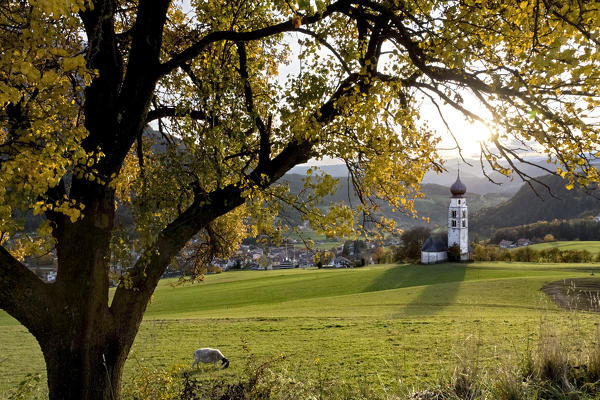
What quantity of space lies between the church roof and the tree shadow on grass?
63.4 feet

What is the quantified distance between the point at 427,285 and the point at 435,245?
4196cm

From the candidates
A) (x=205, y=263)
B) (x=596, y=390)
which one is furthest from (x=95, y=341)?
(x=596, y=390)

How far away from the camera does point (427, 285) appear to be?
3394 centimetres

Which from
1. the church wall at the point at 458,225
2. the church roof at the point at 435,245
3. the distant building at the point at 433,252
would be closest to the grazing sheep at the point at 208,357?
the distant building at the point at 433,252

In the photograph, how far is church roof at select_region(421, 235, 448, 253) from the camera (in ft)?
237

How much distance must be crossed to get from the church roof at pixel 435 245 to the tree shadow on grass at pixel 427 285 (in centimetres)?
1931

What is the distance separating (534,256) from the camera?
222 feet

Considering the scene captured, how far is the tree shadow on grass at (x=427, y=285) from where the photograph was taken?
69.4 ft

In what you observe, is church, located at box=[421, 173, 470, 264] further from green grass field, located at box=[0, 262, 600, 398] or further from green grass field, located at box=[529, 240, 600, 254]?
green grass field, located at box=[0, 262, 600, 398]

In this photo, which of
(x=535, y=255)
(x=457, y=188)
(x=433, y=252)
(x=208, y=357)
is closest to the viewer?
A: (x=208, y=357)

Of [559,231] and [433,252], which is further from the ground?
[559,231]

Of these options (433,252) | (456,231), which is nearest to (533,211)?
(456,231)

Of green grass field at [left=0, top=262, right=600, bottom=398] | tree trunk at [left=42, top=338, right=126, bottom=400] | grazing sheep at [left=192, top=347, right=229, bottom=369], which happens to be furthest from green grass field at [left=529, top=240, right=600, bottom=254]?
tree trunk at [left=42, top=338, right=126, bottom=400]

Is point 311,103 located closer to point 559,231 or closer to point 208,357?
point 208,357
